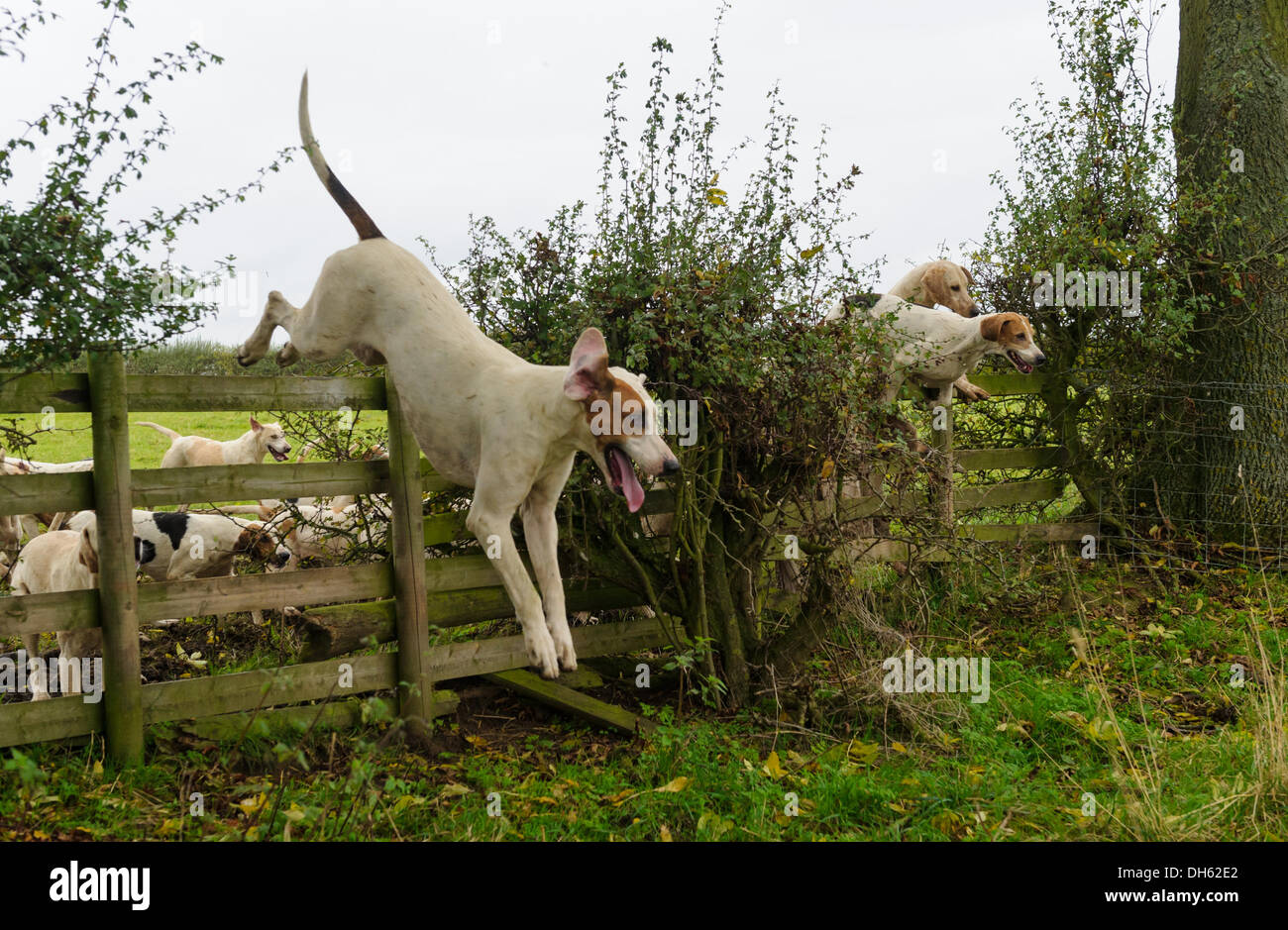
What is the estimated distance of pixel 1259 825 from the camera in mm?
4578

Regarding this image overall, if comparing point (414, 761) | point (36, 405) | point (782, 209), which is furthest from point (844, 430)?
point (36, 405)

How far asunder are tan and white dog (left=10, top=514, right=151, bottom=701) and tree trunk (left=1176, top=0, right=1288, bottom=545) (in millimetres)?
8929

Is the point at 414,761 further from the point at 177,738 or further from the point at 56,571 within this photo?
the point at 56,571

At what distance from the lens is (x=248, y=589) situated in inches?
213

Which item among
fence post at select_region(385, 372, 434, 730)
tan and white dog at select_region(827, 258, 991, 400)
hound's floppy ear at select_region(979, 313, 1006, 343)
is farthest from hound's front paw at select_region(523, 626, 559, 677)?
tan and white dog at select_region(827, 258, 991, 400)

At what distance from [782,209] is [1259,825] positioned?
148 inches

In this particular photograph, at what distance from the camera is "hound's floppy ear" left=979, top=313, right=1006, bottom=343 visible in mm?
7059

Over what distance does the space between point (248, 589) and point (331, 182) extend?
2.23m
